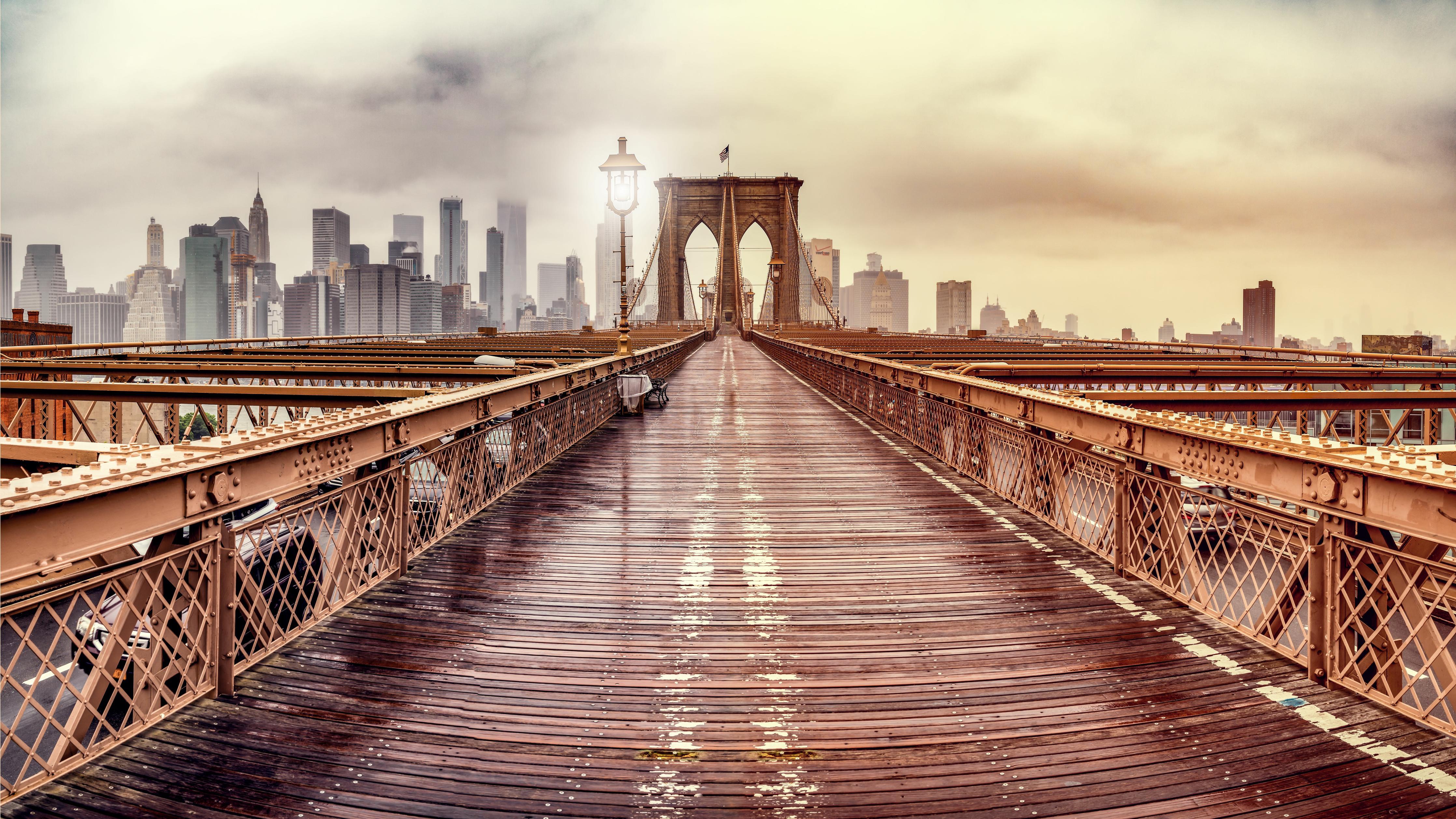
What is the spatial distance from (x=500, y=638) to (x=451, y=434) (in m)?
2.27

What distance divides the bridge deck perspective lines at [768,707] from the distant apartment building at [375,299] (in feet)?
503

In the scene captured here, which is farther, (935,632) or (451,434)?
(451,434)

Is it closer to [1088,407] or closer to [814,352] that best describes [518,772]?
[1088,407]

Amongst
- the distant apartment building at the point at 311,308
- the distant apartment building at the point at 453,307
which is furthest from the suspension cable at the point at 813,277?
the distant apartment building at the point at 311,308

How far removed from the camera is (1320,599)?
11.7 ft

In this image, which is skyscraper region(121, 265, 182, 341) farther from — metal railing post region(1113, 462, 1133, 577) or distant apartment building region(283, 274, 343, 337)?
metal railing post region(1113, 462, 1133, 577)

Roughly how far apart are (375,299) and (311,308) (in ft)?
61.8

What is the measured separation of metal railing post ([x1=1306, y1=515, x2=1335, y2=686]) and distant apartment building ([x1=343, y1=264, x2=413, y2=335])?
15576 cm

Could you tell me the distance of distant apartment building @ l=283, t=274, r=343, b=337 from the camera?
149875 mm

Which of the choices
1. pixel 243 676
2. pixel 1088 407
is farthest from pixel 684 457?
pixel 243 676

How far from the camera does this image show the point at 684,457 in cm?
1038

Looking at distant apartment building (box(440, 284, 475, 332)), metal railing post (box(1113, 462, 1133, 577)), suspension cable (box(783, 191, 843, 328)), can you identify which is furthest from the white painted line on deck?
distant apartment building (box(440, 284, 475, 332))

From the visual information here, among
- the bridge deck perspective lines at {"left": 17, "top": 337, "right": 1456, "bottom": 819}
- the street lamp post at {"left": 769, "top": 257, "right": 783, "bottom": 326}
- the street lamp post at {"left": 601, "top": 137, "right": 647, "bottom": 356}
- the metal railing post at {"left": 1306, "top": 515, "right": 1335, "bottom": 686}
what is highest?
the street lamp post at {"left": 769, "top": 257, "right": 783, "bottom": 326}

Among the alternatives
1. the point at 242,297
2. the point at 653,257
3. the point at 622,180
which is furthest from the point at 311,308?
the point at 622,180
